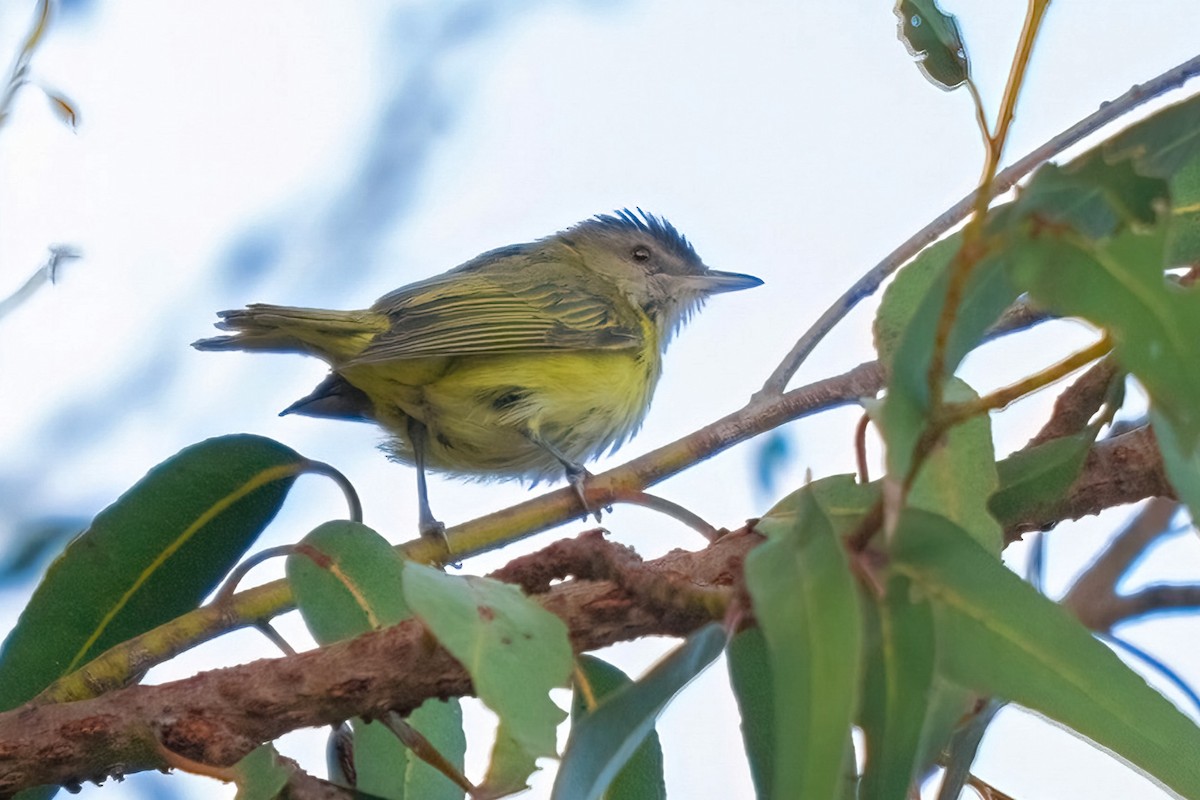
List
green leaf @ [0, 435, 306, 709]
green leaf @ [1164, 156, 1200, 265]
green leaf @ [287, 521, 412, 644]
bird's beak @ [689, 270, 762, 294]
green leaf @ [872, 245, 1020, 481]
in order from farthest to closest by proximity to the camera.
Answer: bird's beak @ [689, 270, 762, 294] → green leaf @ [0, 435, 306, 709] → green leaf @ [287, 521, 412, 644] → green leaf @ [1164, 156, 1200, 265] → green leaf @ [872, 245, 1020, 481]

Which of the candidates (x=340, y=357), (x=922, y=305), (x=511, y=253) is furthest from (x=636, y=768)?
(x=511, y=253)

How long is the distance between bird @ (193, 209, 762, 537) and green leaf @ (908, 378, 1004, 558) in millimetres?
2152

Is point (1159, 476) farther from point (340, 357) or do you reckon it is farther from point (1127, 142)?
point (340, 357)

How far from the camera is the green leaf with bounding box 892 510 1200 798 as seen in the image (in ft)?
3.98

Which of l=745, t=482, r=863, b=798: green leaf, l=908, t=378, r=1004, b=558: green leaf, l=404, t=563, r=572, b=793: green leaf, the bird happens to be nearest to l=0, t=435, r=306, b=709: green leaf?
l=404, t=563, r=572, b=793: green leaf

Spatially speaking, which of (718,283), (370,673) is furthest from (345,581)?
(718,283)

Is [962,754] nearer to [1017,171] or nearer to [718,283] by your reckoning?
[1017,171]

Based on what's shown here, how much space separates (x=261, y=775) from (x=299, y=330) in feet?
7.99

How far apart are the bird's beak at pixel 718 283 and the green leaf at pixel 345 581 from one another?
348 centimetres

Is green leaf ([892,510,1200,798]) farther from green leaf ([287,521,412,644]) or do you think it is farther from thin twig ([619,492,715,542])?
green leaf ([287,521,412,644])

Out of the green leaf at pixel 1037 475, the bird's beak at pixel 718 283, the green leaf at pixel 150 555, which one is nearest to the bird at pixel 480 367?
the bird's beak at pixel 718 283

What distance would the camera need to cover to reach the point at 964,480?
1.51m

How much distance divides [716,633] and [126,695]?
0.82 metres

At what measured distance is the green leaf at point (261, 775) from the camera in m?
1.50
